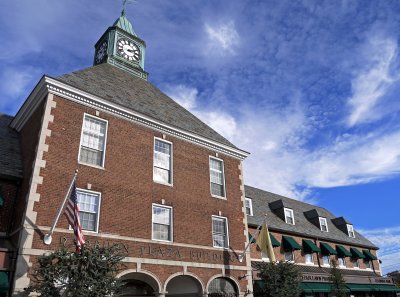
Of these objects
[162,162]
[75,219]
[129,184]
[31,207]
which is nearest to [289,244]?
[162,162]

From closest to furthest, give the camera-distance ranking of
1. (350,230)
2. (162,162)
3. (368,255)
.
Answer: (162,162) → (368,255) → (350,230)

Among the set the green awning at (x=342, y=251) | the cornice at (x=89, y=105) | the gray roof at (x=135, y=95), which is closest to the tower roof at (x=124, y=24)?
the gray roof at (x=135, y=95)

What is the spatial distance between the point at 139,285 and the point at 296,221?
61.2 feet

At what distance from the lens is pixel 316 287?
2561 centimetres

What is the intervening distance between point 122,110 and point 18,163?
5.33 meters

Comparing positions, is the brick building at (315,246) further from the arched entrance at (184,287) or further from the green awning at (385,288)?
the arched entrance at (184,287)

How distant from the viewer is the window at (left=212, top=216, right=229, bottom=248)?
19911 mm

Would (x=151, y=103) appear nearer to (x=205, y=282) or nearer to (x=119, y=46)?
(x=119, y=46)

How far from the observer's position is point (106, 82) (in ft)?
69.4

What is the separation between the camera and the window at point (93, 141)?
54.5 feet

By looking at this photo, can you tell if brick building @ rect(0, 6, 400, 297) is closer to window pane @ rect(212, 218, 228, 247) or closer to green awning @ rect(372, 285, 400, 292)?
window pane @ rect(212, 218, 228, 247)

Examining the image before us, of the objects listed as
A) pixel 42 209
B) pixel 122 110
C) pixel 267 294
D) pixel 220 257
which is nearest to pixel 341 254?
pixel 267 294

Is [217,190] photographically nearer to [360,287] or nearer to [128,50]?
[128,50]

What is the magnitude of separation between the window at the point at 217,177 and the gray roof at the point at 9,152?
33.6 feet
